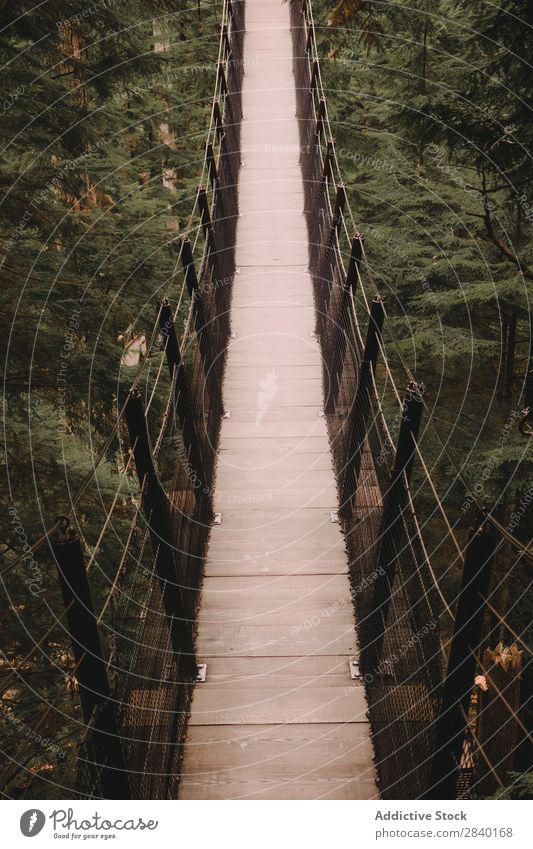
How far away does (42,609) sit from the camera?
20.5 ft

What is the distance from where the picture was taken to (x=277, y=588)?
4.30 meters

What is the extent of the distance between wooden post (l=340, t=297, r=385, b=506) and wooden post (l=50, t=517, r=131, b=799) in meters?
2.26

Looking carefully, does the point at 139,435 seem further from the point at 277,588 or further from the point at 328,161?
the point at 328,161

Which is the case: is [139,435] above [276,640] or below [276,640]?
above

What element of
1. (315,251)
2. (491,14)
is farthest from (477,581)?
(491,14)

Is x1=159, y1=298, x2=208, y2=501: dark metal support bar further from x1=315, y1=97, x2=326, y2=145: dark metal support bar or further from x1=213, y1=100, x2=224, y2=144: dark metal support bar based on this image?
x1=213, y1=100, x2=224, y2=144: dark metal support bar

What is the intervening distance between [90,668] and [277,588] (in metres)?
2.22

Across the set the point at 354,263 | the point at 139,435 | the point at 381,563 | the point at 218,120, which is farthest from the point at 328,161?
the point at 139,435

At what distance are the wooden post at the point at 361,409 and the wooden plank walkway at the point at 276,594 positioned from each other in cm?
24

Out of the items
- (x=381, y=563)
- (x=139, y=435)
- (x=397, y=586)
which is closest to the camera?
(x=139, y=435)

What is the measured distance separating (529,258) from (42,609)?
18.5ft

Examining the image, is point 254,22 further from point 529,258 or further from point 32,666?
point 32,666

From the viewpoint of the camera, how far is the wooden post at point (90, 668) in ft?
6.56

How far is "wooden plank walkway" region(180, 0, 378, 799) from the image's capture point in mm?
3369
